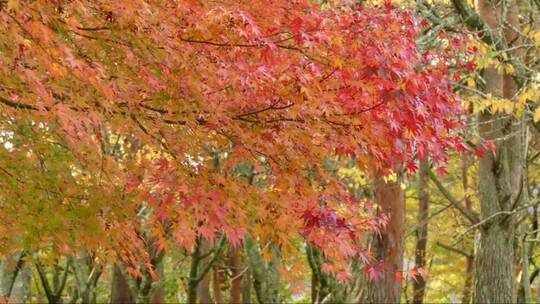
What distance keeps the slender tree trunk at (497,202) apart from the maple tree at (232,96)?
16.5ft

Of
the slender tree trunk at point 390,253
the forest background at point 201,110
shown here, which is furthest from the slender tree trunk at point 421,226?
the forest background at point 201,110

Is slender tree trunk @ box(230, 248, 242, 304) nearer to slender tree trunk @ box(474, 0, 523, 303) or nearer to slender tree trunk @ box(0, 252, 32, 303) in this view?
slender tree trunk @ box(0, 252, 32, 303)

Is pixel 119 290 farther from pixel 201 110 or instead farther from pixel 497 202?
pixel 201 110

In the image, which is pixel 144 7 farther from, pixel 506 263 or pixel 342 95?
pixel 506 263

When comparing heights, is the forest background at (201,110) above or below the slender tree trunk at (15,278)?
above

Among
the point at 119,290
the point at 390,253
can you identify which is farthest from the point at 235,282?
the point at 390,253

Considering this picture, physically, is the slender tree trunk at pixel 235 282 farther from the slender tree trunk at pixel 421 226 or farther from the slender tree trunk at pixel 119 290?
the slender tree trunk at pixel 421 226

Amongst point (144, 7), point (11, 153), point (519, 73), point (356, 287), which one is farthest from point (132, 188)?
point (356, 287)

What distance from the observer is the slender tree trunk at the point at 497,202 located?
431 inches

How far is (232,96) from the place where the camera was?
5332 millimetres

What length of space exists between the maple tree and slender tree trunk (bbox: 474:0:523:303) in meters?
5.02

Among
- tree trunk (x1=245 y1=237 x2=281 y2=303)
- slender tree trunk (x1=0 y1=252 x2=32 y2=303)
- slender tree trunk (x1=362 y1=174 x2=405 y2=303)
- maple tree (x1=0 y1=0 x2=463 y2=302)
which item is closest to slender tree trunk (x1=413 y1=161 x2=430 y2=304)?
slender tree trunk (x1=362 y1=174 x2=405 y2=303)

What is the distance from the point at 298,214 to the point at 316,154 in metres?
0.54

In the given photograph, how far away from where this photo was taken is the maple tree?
4703 millimetres
